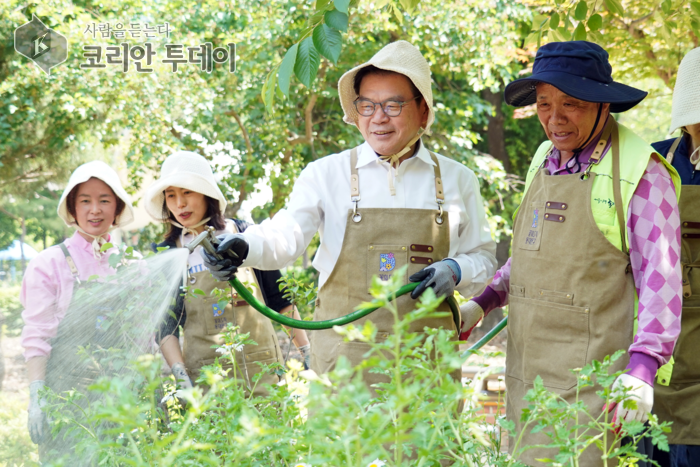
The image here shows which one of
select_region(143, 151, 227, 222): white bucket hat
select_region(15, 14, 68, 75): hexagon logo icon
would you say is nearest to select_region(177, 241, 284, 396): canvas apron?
select_region(143, 151, 227, 222): white bucket hat

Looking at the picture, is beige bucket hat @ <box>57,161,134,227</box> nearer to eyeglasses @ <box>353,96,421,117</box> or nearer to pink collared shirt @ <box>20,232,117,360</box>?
pink collared shirt @ <box>20,232,117,360</box>

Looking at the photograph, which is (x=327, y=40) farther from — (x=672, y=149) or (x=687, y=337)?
(x=687, y=337)

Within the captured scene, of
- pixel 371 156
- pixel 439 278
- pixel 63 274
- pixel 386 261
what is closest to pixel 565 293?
pixel 439 278

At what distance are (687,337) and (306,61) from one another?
1.46m

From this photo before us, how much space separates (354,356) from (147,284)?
2.40 feet

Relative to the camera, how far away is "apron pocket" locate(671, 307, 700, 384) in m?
2.06

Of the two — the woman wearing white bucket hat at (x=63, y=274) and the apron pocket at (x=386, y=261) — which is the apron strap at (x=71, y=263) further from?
the apron pocket at (x=386, y=261)

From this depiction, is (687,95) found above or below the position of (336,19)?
below

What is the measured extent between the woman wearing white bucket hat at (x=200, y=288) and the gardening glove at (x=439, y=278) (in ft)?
2.91

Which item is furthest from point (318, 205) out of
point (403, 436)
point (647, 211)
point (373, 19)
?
point (373, 19)

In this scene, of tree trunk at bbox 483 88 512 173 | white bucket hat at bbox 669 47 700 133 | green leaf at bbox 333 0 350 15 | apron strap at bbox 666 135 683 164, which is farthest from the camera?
tree trunk at bbox 483 88 512 173

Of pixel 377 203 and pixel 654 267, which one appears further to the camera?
pixel 377 203

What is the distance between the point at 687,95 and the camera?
85.8 inches

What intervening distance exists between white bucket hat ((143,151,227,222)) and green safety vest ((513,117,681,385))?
64.9 inches
